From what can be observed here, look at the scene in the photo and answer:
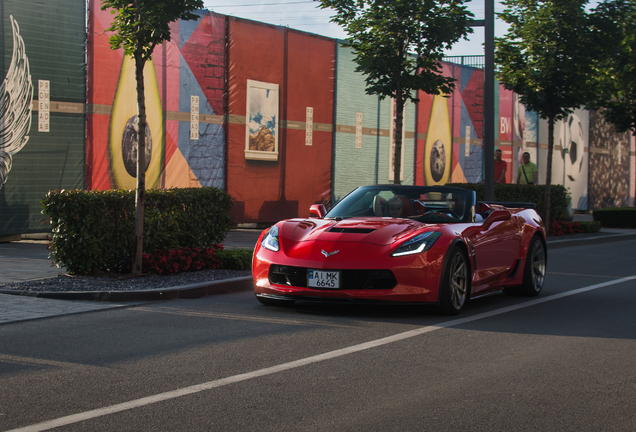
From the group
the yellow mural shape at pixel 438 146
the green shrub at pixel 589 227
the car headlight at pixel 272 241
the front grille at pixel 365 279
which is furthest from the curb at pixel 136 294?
the yellow mural shape at pixel 438 146

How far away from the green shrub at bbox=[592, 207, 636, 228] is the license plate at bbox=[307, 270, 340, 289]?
19.5 m

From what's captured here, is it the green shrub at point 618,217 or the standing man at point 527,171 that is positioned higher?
Result: the standing man at point 527,171

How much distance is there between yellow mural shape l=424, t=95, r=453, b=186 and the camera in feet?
82.5

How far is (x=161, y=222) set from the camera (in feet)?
33.3

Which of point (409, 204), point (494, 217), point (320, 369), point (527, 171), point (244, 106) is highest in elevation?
point (244, 106)

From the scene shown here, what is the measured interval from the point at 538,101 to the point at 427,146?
5.98 m

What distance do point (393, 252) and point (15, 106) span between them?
9.86 meters

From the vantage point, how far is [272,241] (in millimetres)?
7613

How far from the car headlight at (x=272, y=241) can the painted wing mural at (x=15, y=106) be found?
8.30 meters

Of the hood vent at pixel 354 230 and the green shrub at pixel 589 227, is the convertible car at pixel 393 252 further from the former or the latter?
the green shrub at pixel 589 227

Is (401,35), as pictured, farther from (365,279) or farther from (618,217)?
(618,217)

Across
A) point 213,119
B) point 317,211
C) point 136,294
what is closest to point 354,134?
point 213,119

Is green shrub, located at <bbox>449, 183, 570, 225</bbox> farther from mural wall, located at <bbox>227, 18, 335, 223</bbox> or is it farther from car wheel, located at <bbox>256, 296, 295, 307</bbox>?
car wheel, located at <bbox>256, 296, 295, 307</bbox>

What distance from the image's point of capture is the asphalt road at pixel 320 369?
4.06 m
